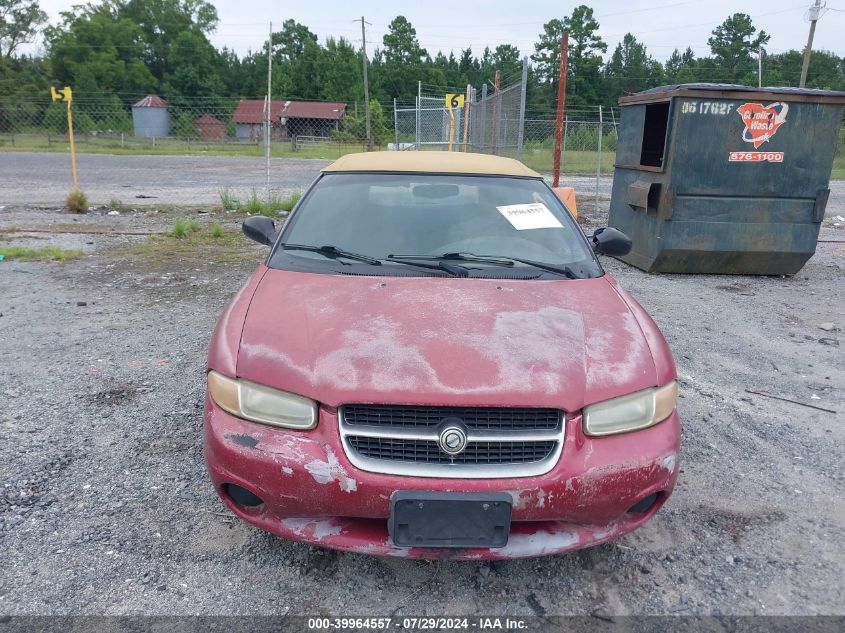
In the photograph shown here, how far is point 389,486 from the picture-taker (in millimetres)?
2152

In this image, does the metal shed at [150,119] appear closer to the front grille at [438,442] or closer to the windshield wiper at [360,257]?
the windshield wiper at [360,257]

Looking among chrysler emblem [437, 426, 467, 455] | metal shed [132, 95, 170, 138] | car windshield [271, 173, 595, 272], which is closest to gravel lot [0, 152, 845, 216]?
car windshield [271, 173, 595, 272]

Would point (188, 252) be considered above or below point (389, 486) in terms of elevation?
below

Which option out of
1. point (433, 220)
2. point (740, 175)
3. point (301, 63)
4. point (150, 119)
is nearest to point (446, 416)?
point (433, 220)

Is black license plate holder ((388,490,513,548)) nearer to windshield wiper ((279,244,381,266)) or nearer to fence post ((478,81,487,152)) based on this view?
windshield wiper ((279,244,381,266))

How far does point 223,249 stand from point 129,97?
57.8m

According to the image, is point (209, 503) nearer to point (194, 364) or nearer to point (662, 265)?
point (194, 364)

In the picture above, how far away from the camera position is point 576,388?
228 cm

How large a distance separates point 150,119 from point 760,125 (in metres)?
43.9

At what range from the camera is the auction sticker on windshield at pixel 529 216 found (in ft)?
11.5

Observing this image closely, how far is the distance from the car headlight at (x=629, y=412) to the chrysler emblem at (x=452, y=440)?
0.45 m

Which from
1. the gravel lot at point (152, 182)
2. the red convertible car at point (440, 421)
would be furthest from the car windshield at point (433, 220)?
the gravel lot at point (152, 182)

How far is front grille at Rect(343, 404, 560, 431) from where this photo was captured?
2.21m

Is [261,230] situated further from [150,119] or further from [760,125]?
[150,119]
